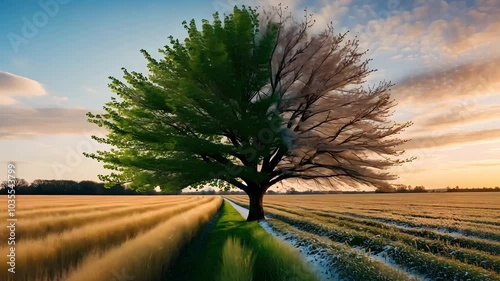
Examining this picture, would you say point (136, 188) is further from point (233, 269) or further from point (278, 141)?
point (233, 269)

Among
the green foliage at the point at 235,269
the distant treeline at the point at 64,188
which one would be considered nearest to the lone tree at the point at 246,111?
the green foliage at the point at 235,269

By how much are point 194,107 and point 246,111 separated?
325cm

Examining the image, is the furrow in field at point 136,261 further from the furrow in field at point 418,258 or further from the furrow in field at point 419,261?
the furrow in field at point 418,258

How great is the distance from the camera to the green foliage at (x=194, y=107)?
67.4 feet

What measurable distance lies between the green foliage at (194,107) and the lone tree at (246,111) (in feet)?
0.21

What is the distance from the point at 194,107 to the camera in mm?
21406

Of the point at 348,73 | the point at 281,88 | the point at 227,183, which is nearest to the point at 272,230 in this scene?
the point at 227,183

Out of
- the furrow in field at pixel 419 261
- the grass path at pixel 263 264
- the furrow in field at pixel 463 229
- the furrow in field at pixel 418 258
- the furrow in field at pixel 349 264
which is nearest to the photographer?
the grass path at pixel 263 264

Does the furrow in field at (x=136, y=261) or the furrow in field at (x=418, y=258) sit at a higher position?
the furrow in field at (x=136, y=261)

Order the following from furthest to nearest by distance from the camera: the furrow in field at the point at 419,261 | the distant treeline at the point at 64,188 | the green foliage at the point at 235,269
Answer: the distant treeline at the point at 64,188, the furrow in field at the point at 419,261, the green foliage at the point at 235,269

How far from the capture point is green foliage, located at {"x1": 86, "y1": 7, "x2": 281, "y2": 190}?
67.4ft

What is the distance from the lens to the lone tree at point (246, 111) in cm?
2083

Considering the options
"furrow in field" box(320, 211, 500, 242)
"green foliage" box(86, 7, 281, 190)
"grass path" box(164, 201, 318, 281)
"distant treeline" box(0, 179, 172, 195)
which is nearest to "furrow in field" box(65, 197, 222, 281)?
"grass path" box(164, 201, 318, 281)

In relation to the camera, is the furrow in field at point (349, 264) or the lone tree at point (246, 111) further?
the lone tree at point (246, 111)
